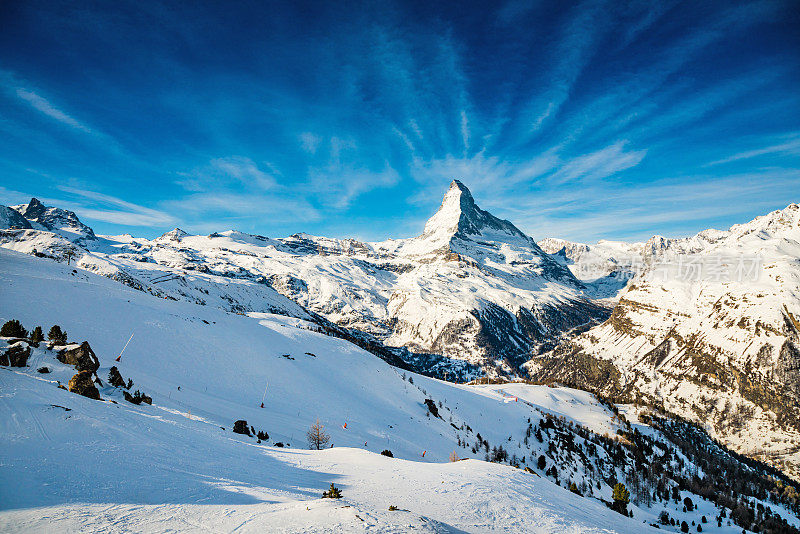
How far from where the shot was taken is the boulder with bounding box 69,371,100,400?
11713 mm

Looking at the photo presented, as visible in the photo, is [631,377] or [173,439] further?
[631,377]

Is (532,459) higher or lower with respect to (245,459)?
lower

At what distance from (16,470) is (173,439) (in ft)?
15.8

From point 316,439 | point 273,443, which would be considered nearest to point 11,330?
point 273,443

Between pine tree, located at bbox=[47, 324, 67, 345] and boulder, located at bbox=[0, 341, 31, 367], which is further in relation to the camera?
pine tree, located at bbox=[47, 324, 67, 345]

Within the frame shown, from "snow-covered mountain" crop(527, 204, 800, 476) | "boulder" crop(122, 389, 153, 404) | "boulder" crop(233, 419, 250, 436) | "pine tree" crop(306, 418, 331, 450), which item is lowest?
"pine tree" crop(306, 418, 331, 450)

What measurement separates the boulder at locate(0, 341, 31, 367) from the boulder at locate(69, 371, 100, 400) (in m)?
4.03

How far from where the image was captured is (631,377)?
6929 inches

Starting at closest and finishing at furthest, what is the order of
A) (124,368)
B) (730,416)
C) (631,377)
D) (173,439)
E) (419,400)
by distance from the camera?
(173,439) < (124,368) < (419,400) < (730,416) < (631,377)

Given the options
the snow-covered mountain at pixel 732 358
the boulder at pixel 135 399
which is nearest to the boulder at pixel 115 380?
the boulder at pixel 135 399

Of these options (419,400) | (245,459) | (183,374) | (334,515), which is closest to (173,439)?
(245,459)

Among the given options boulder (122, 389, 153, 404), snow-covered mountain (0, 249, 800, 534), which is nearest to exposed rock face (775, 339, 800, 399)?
snow-covered mountain (0, 249, 800, 534)

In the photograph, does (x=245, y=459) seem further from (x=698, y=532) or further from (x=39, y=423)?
(x=698, y=532)

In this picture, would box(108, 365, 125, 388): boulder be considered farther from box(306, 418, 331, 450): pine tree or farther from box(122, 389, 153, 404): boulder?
box(306, 418, 331, 450): pine tree
